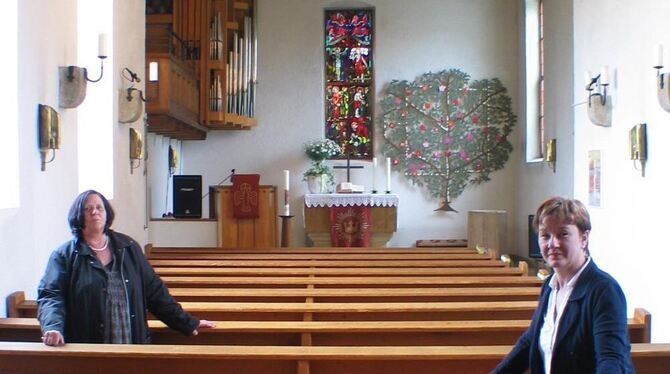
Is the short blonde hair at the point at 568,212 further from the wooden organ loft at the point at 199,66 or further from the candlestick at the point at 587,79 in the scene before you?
the wooden organ loft at the point at 199,66

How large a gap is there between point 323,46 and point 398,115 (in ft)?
5.44

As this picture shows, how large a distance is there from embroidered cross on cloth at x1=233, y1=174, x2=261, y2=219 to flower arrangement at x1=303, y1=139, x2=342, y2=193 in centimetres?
206

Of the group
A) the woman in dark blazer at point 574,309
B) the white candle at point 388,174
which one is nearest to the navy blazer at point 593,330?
the woman in dark blazer at point 574,309

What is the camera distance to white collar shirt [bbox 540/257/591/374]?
1832mm

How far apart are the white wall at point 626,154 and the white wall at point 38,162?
387 centimetres

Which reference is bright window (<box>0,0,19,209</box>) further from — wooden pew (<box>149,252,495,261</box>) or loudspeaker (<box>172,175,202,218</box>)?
loudspeaker (<box>172,175,202,218</box>)

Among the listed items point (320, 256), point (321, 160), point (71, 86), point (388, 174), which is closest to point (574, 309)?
point (71, 86)

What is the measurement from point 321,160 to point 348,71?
162 centimetres

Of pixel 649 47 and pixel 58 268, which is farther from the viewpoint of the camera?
pixel 649 47

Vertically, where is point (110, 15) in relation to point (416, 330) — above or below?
above

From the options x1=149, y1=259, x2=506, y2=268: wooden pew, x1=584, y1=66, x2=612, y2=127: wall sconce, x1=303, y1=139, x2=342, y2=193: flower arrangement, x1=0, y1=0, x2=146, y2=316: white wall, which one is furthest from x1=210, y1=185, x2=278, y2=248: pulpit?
x1=584, y1=66, x2=612, y2=127: wall sconce

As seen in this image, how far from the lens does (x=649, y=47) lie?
4.62 meters

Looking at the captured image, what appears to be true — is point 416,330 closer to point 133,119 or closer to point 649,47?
point 649,47

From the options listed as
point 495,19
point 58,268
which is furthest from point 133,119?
point 495,19
